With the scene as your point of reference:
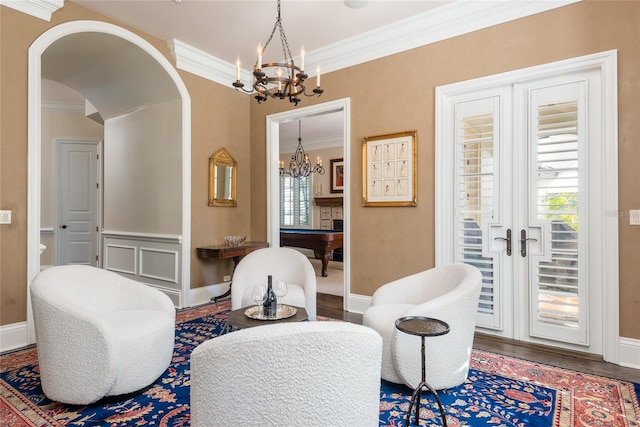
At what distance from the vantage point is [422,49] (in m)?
3.71

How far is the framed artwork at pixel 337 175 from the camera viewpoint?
354 inches

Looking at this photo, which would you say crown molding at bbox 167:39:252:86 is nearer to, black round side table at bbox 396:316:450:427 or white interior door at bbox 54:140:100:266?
white interior door at bbox 54:140:100:266

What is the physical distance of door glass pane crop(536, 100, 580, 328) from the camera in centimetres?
299

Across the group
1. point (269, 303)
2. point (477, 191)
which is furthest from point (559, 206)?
point (269, 303)

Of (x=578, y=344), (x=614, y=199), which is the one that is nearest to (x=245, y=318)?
(x=578, y=344)

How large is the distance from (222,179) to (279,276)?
1873 millimetres

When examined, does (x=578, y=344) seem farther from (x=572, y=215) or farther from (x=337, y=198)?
(x=337, y=198)

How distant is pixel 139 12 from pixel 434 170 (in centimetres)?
333

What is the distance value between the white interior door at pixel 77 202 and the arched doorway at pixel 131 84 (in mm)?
1640

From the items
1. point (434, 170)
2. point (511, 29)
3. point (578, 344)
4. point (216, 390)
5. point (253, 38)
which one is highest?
point (253, 38)

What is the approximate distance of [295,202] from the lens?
984 cm

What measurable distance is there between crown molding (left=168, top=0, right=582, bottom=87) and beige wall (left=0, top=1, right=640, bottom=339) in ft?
0.25

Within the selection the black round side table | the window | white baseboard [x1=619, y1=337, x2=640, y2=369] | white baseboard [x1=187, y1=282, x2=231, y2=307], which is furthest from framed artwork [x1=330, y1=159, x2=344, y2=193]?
the black round side table

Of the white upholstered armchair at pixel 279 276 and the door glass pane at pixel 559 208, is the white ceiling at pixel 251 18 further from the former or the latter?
the white upholstered armchair at pixel 279 276
